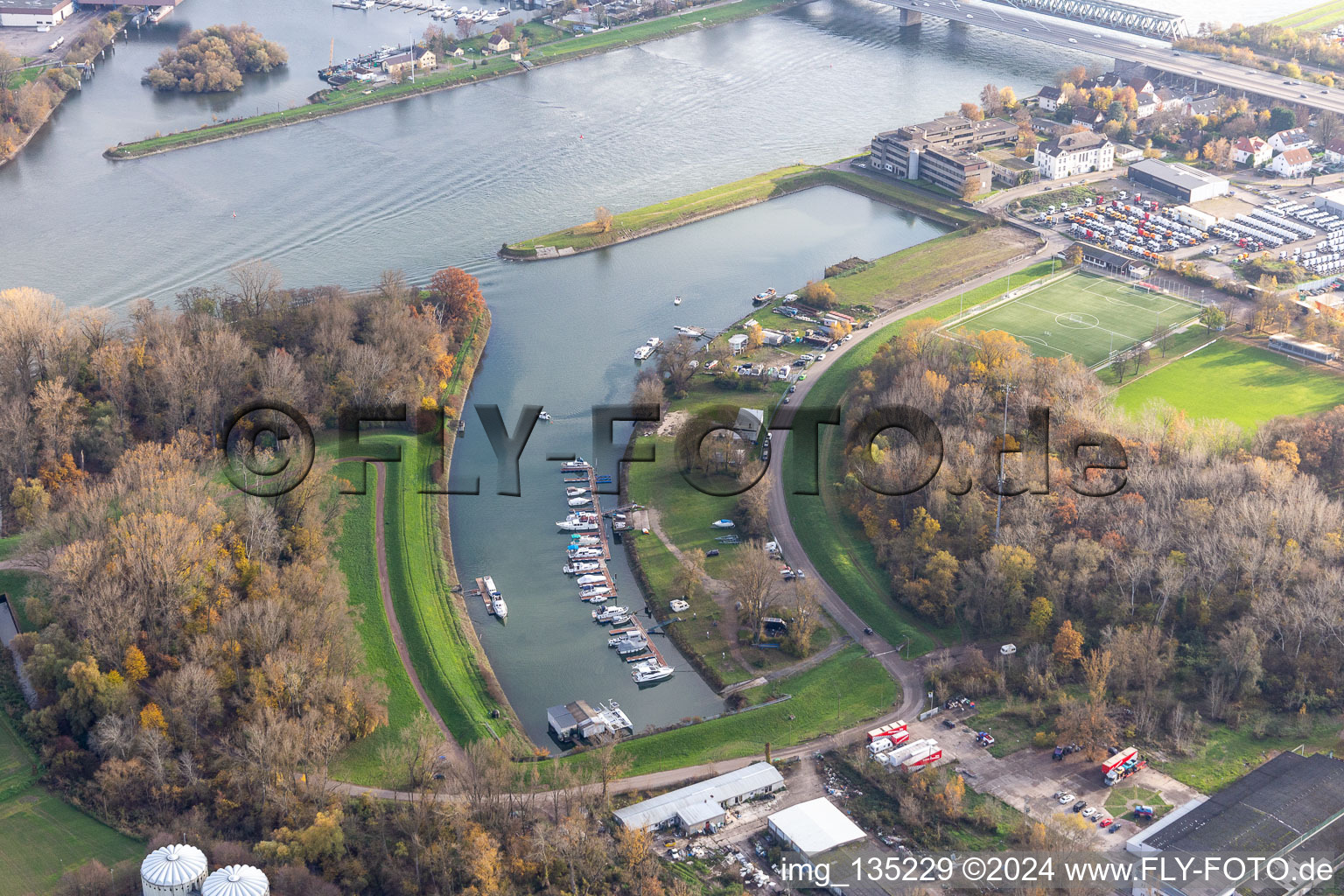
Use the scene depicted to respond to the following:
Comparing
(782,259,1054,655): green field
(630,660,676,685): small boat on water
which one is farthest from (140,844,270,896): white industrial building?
(782,259,1054,655): green field

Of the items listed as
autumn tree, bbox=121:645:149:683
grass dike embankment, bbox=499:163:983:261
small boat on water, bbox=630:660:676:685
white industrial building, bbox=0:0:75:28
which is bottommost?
small boat on water, bbox=630:660:676:685

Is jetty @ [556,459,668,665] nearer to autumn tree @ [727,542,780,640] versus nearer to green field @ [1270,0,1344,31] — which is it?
autumn tree @ [727,542,780,640]

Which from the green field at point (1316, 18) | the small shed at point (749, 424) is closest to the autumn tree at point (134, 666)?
the small shed at point (749, 424)

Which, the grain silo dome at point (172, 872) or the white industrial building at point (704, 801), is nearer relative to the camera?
the grain silo dome at point (172, 872)

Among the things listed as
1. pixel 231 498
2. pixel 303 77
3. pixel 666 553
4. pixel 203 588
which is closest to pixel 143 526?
pixel 203 588

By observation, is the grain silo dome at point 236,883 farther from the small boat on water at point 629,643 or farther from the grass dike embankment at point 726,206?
the grass dike embankment at point 726,206

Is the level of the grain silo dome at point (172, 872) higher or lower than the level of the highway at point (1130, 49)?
lower

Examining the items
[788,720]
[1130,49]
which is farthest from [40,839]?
[1130,49]

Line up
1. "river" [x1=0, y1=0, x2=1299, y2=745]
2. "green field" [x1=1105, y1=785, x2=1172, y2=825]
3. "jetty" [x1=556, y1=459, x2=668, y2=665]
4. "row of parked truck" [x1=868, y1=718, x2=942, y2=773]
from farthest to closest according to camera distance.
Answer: "river" [x1=0, y1=0, x2=1299, y2=745] → "jetty" [x1=556, y1=459, x2=668, y2=665] → "row of parked truck" [x1=868, y1=718, x2=942, y2=773] → "green field" [x1=1105, y1=785, x2=1172, y2=825]
